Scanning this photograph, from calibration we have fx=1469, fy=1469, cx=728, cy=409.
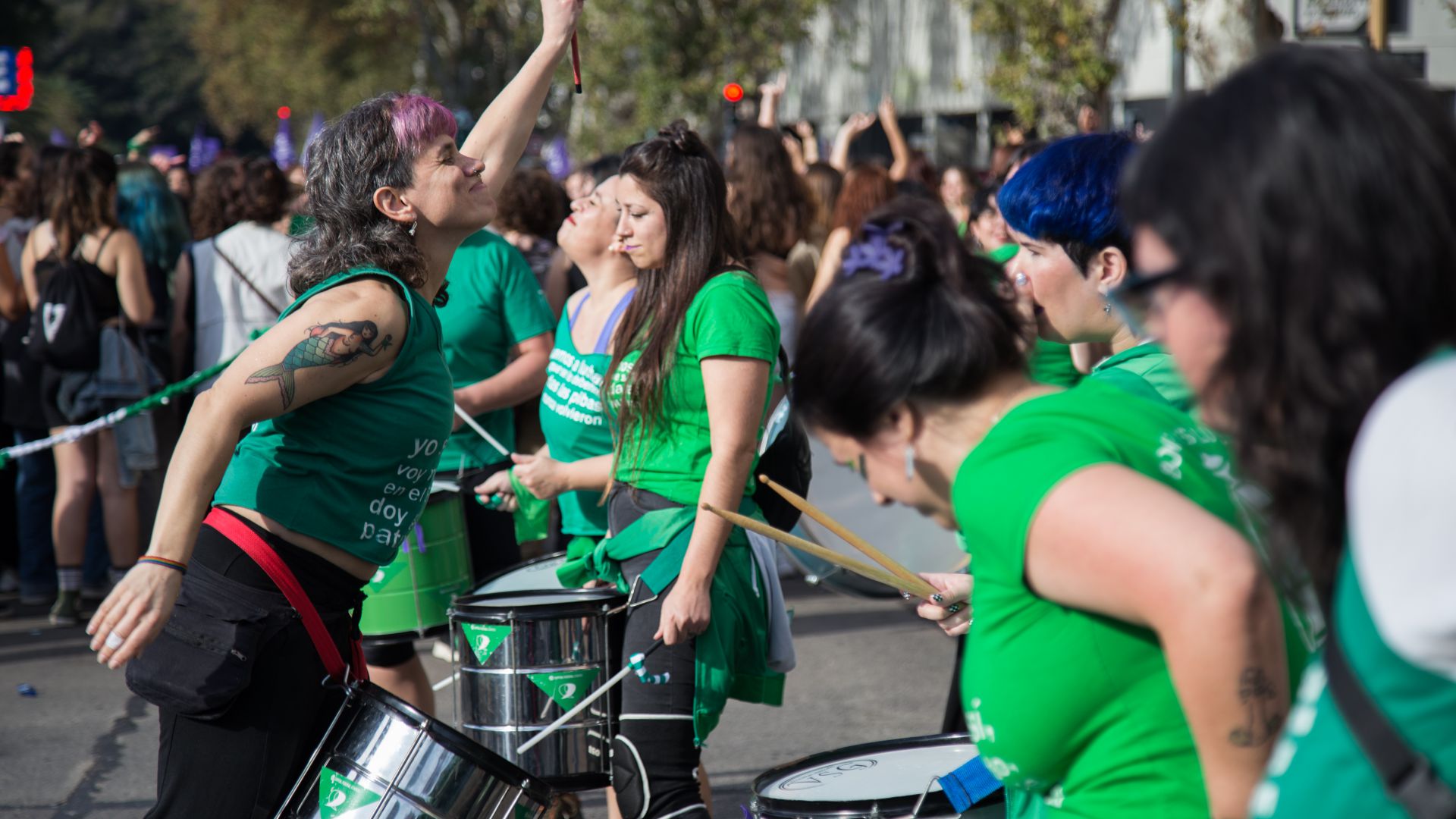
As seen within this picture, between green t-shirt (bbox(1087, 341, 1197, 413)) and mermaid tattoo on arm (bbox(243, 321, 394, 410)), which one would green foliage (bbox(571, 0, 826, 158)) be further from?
green t-shirt (bbox(1087, 341, 1197, 413))

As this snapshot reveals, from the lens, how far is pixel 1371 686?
106 centimetres

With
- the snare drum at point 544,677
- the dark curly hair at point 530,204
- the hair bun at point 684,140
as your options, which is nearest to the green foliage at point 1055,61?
the dark curly hair at point 530,204

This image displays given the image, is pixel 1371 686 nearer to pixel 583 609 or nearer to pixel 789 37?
pixel 583 609

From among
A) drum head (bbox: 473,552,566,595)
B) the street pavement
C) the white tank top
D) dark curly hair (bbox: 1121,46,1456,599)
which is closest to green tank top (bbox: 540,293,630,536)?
drum head (bbox: 473,552,566,595)

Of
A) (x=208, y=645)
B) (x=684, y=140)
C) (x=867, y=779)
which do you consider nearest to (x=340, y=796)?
(x=208, y=645)

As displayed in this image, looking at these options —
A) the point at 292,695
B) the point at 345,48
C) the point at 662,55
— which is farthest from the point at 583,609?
the point at 345,48

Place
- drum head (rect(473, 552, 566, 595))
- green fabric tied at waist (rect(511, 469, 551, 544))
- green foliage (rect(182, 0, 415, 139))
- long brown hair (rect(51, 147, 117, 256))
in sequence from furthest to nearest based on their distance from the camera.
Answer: green foliage (rect(182, 0, 415, 139)) → long brown hair (rect(51, 147, 117, 256)) → green fabric tied at waist (rect(511, 469, 551, 544)) → drum head (rect(473, 552, 566, 595))

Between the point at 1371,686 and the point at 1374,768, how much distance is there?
0.06 meters

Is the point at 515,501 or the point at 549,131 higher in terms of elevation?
the point at 515,501

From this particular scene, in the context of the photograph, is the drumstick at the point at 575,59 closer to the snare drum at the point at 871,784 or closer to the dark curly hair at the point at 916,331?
the snare drum at the point at 871,784

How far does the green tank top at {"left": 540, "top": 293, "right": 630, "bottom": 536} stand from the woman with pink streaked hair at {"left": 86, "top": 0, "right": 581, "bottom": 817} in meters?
0.83

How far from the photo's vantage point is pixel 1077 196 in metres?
2.37

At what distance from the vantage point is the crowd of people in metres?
1.07

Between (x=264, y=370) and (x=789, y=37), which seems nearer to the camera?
(x=264, y=370)
